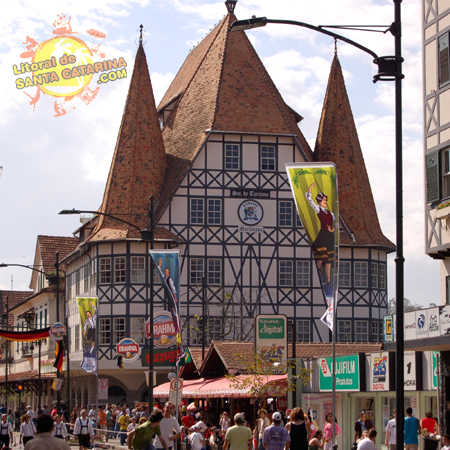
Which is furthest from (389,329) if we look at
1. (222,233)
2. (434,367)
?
(222,233)

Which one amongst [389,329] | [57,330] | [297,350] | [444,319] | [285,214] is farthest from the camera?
[285,214]

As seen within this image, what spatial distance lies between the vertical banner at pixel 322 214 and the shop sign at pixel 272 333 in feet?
31.5

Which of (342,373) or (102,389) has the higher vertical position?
(342,373)

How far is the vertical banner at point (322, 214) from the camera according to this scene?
67.7ft

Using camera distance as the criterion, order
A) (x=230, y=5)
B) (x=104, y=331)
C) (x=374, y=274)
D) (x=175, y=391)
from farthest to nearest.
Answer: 1. (x=230, y=5)
2. (x=374, y=274)
3. (x=104, y=331)
4. (x=175, y=391)

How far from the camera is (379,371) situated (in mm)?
25984

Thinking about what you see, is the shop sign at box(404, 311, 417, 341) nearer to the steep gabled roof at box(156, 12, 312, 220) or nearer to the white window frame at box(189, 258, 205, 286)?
the white window frame at box(189, 258, 205, 286)

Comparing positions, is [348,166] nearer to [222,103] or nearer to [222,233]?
[222,103]

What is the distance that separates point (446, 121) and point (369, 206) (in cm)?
3114

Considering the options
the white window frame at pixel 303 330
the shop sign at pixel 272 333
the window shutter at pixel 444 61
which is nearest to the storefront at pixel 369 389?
the shop sign at pixel 272 333

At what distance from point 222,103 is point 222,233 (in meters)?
7.99

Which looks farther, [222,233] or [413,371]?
[222,233]

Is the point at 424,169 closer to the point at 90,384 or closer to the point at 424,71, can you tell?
the point at 424,71

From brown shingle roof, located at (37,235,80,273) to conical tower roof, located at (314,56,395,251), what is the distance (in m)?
22.6
